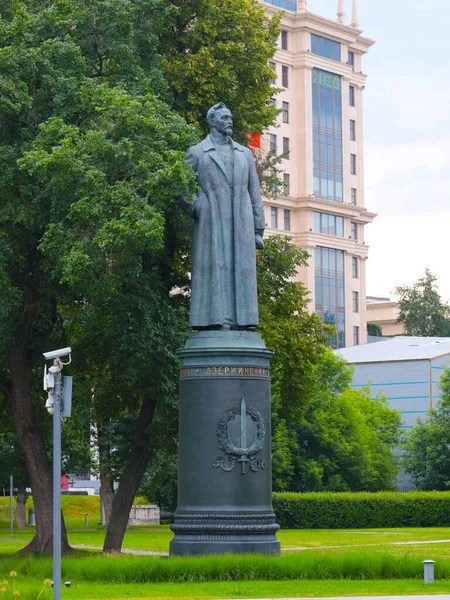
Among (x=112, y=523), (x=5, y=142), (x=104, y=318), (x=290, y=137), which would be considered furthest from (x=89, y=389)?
(x=290, y=137)

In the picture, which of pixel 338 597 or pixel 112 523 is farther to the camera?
pixel 112 523

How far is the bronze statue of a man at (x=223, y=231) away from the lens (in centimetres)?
2131

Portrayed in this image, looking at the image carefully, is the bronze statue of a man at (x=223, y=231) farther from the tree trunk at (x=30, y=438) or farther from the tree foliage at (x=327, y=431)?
the tree foliage at (x=327, y=431)

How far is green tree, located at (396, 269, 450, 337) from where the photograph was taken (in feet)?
374

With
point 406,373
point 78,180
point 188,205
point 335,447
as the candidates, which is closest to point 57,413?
point 188,205

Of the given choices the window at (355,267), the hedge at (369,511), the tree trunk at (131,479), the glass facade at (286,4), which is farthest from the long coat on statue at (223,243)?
the window at (355,267)

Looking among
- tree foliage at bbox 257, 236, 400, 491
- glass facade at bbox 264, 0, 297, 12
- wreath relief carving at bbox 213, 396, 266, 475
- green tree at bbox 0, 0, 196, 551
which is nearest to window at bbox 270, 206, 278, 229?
glass facade at bbox 264, 0, 297, 12

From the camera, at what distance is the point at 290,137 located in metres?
109

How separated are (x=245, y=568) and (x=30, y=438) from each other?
11.6m

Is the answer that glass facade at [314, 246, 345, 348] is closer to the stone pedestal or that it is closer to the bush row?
Answer: the stone pedestal

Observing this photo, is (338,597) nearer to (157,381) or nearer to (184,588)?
(184,588)

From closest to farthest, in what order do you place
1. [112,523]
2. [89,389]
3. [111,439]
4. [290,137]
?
[112,523]
[89,389]
[111,439]
[290,137]

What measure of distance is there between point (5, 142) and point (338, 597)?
13825 millimetres

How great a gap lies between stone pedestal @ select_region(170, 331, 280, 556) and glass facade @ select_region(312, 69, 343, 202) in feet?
297
